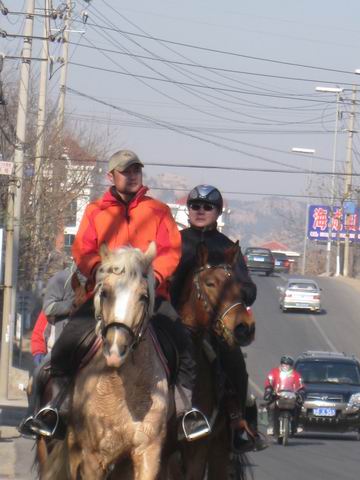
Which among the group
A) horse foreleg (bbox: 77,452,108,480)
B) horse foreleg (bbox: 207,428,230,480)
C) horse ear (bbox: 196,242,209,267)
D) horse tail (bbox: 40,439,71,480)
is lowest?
horse foreleg (bbox: 207,428,230,480)

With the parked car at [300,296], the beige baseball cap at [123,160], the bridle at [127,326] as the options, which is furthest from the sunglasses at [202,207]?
the parked car at [300,296]

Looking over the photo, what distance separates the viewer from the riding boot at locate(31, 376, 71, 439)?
8.70 meters

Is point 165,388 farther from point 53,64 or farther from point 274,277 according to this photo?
point 274,277

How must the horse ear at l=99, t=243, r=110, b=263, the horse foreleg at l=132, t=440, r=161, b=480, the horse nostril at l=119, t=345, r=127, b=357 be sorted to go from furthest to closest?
the horse ear at l=99, t=243, r=110, b=263 → the horse foreleg at l=132, t=440, r=161, b=480 → the horse nostril at l=119, t=345, r=127, b=357

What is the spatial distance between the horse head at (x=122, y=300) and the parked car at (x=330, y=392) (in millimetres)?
23976

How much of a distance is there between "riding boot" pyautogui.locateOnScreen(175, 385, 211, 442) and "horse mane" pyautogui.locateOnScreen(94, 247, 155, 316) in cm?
117

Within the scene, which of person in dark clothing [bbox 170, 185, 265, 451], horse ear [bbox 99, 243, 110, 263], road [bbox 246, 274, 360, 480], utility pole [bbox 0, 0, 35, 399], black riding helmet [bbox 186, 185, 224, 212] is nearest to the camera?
horse ear [bbox 99, 243, 110, 263]

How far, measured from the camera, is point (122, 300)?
758 centimetres

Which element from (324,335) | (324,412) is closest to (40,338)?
(324,412)

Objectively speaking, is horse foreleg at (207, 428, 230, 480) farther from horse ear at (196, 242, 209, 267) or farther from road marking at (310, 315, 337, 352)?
→ road marking at (310, 315, 337, 352)

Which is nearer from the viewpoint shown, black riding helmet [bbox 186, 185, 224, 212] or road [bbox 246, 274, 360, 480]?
black riding helmet [bbox 186, 185, 224, 212]

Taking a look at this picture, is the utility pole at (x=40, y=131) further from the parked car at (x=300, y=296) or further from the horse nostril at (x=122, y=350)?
the horse nostril at (x=122, y=350)

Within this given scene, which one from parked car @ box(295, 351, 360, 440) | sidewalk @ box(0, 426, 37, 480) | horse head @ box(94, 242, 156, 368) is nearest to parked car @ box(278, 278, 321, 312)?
parked car @ box(295, 351, 360, 440)

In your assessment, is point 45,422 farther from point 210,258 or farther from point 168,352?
point 210,258
